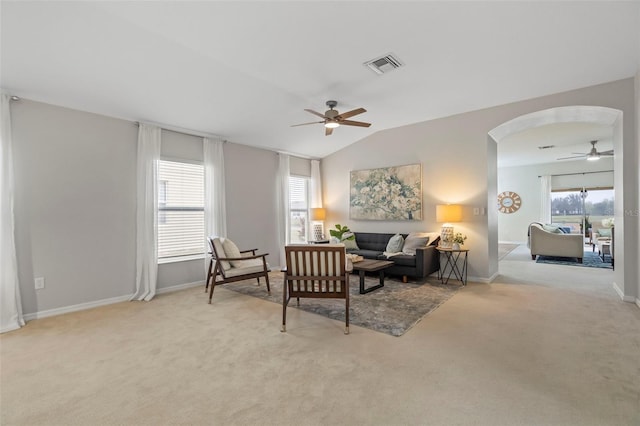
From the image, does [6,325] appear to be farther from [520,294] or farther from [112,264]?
[520,294]

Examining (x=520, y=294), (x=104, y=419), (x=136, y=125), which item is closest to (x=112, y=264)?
(x=136, y=125)

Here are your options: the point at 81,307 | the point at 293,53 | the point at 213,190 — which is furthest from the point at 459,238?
the point at 81,307

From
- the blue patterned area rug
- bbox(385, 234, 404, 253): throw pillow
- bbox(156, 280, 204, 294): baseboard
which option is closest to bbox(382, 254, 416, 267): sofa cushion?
bbox(385, 234, 404, 253): throw pillow

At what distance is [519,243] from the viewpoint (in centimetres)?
1023

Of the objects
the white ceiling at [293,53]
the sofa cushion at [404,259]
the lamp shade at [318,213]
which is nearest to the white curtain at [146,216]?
the white ceiling at [293,53]

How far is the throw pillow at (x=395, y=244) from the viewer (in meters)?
5.59

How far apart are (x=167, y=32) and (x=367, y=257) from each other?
4546mm

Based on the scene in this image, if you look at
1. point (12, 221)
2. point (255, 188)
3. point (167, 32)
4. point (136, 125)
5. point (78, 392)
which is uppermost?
point (167, 32)

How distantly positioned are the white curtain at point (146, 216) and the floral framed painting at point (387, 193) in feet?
13.4

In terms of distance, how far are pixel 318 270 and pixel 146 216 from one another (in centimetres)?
297

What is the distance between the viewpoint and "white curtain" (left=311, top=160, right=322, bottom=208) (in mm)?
7301

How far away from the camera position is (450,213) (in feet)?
16.7

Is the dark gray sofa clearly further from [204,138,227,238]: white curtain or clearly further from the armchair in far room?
the armchair in far room

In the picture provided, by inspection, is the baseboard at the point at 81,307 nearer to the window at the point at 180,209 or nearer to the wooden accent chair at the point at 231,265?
the window at the point at 180,209
